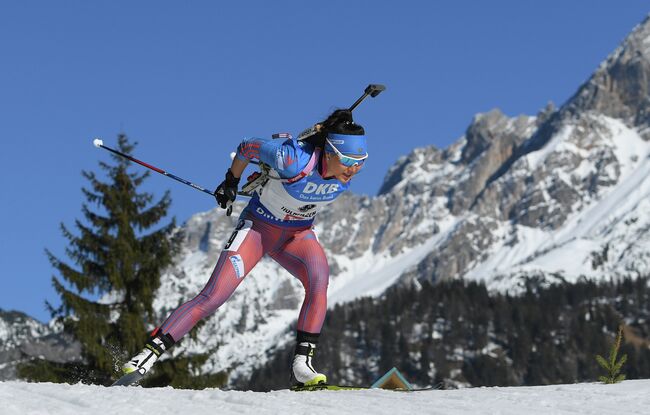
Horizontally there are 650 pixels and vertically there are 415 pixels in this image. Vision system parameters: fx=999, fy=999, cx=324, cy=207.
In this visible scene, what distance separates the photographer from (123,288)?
2161 centimetres

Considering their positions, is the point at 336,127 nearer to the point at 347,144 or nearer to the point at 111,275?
the point at 347,144

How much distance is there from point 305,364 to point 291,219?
1.43m

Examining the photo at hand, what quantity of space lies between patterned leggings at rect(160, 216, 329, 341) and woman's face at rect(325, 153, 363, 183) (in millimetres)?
763

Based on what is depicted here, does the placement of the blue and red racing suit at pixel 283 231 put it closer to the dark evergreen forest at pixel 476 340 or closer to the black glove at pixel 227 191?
the black glove at pixel 227 191

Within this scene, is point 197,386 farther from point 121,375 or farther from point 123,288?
point 121,375

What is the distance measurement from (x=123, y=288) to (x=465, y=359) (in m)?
160

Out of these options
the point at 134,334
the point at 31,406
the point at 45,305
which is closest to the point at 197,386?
the point at 134,334

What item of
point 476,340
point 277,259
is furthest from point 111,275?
point 476,340

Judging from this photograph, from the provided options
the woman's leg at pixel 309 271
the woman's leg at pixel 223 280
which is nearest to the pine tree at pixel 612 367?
the woman's leg at pixel 309 271

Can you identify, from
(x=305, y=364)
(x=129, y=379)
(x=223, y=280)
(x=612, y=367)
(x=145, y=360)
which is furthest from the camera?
(x=612, y=367)

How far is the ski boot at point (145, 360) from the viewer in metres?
8.72

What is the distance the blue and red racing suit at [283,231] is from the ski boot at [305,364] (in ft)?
0.29

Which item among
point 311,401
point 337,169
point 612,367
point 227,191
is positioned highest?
point 227,191

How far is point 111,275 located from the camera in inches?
850
